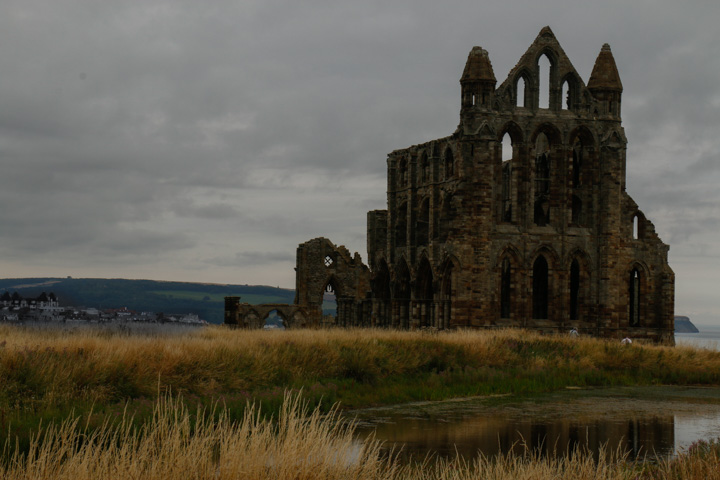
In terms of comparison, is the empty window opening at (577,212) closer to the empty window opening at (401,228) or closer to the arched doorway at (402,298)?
the arched doorway at (402,298)

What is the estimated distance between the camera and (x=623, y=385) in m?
27.4

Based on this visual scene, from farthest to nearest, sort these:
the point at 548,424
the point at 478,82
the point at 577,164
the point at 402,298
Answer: the point at 402,298 < the point at 577,164 < the point at 478,82 < the point at 548,424

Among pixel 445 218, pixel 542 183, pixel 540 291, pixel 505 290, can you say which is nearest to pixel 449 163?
pixel 445 218

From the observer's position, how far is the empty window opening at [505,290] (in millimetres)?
48188

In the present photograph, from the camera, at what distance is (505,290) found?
49.2m

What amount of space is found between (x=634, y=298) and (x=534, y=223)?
7.40m

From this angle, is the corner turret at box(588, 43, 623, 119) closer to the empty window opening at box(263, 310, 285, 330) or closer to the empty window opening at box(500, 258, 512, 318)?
the empty window opening at box(500, 258, 512, 318)

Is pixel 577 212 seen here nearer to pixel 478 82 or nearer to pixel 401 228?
pixel 478 82

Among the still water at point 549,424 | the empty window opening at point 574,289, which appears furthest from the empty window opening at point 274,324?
the still water at point 549,424

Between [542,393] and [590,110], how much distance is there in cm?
2590

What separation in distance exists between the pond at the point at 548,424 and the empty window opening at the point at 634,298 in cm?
2525

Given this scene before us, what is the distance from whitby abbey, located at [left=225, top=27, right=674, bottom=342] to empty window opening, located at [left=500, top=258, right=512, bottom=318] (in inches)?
2.4

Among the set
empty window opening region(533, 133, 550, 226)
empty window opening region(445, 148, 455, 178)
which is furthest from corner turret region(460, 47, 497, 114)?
empty window opening region(533, 133, 550, 226)

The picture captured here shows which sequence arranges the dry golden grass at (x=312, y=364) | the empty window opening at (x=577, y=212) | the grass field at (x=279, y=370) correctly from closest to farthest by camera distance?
1. the grass field at (x=279, y=370)
2. the dry golden grass at (x=312, y=364)
3. the empty window opening at (x=577, y=212)
